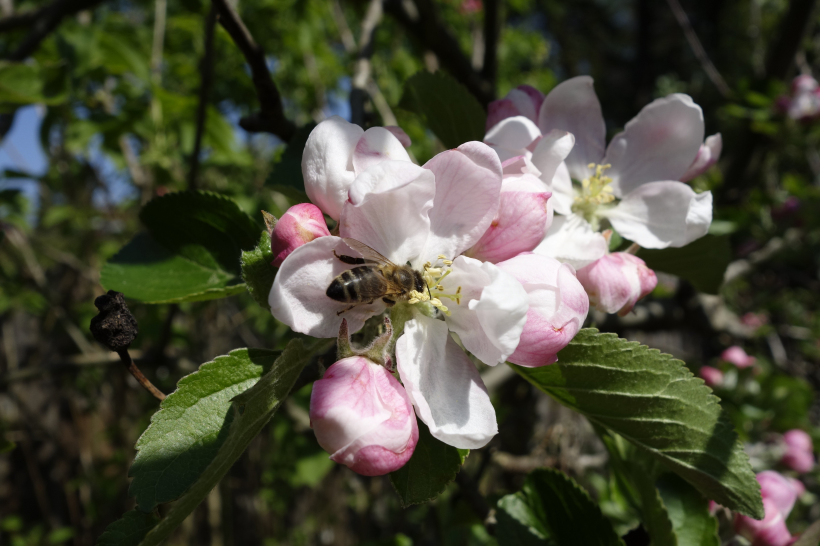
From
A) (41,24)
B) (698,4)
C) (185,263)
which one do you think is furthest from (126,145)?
(698,4)

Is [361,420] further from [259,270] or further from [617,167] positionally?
[617,167]

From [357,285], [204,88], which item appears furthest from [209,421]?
[204,88]

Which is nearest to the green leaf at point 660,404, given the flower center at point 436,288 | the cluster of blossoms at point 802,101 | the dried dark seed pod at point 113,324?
the flower center at point 436,288

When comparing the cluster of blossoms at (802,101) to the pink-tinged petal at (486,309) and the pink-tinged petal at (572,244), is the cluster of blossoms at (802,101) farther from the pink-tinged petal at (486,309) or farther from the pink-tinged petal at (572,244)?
the pink-tinged petal at (486,309)

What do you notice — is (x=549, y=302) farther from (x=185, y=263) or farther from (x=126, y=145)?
(x=126, y=145)

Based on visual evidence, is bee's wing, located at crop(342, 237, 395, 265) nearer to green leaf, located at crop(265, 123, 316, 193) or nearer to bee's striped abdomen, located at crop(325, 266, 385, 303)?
bee's striped abdomen, located at crop(325, 266, 385, 303)

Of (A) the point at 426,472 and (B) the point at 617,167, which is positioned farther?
(B) the point at 617,167
